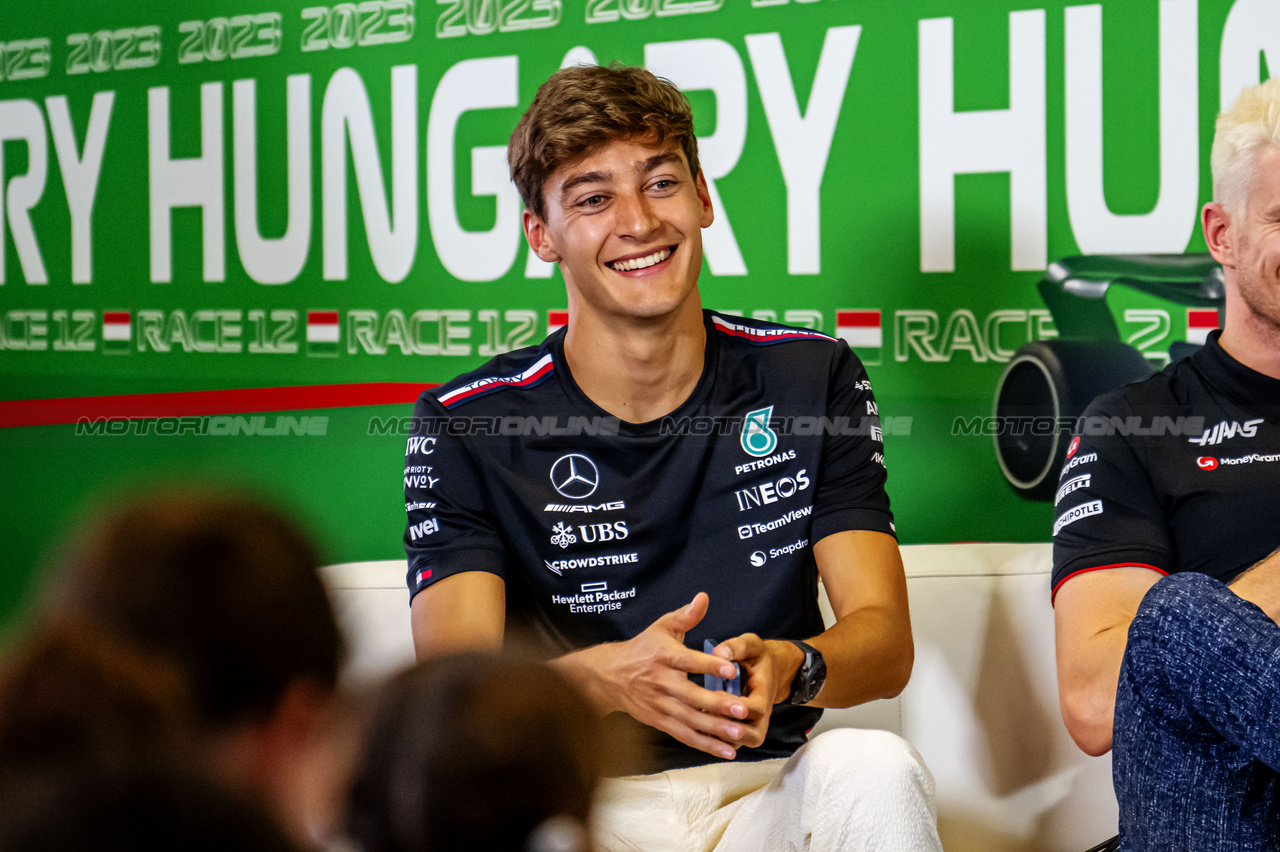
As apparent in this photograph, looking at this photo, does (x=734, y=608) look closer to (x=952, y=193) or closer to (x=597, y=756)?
(x=952, y=193)

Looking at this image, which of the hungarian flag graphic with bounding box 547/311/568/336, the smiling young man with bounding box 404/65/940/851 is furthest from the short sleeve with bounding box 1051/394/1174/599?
the hungarian flag graphic with bounding box 547/311/568/336

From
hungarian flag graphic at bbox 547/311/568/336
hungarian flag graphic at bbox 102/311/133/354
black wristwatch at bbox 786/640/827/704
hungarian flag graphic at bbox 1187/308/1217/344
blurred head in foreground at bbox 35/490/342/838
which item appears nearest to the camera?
blurred head in foreground at bbox 35/490/342/838

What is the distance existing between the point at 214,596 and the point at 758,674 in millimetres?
815

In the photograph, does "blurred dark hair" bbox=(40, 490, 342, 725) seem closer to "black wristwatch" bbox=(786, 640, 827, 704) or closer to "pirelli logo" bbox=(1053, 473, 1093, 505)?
"black wristwatch" bbox=(786, 640, 827, 704)

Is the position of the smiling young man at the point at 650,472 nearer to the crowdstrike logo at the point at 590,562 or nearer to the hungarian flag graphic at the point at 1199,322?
the crowdstrike logo at the point at 590,562

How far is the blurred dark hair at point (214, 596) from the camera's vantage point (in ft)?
1.45

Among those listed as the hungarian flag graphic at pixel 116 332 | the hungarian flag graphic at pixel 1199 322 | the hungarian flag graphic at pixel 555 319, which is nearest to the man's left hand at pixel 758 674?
the hungarian flag graphic at pixel 1199 322

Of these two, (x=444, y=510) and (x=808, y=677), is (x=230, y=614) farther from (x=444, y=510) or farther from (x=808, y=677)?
(x=444, y=510)

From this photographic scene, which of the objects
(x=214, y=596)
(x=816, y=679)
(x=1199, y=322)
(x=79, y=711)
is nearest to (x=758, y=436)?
(x=816, y=679)

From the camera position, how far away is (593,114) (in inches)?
59.8

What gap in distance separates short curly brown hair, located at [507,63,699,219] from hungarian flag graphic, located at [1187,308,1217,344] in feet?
3.04

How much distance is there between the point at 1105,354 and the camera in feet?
6.35

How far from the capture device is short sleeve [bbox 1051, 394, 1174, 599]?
4.49 feet
